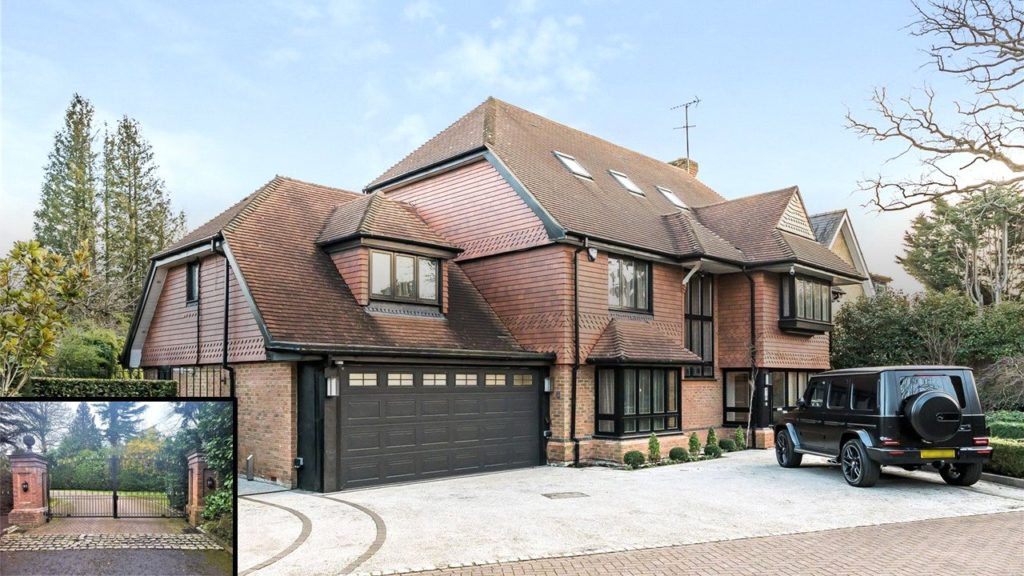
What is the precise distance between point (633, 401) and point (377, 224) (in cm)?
682

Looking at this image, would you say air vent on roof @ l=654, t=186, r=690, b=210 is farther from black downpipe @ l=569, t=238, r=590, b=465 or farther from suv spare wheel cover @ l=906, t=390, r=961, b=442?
suv spare wheel cover @ l=906, t=390, r=961, b=442

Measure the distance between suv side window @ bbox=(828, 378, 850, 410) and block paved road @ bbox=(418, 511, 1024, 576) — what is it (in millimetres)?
3855

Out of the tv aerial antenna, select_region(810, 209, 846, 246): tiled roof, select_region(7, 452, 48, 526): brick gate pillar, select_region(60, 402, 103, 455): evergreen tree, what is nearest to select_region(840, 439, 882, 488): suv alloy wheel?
select_region(60, 402, 103, 455): evergreen tree

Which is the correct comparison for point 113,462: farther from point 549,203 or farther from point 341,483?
point 549,203

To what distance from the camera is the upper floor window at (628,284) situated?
1773cm

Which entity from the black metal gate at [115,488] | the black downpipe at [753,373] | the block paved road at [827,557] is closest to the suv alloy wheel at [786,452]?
the black downpipe at [753,373]

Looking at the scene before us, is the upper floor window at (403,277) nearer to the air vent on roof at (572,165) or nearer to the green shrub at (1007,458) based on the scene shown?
the air vent on roof at (572,165)

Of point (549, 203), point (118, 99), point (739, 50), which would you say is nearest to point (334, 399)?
point (549, 203)

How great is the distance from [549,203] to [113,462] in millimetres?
13414

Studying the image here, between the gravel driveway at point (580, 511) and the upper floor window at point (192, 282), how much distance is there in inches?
236

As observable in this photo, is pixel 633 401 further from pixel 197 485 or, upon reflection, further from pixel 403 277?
pixel 197 485

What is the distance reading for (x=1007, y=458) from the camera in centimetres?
1357

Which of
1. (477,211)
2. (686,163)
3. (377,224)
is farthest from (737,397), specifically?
(686,163)

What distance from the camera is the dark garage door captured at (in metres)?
13.0
